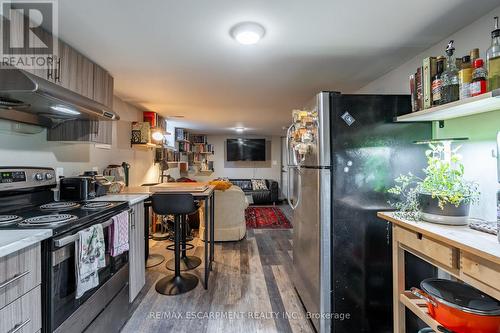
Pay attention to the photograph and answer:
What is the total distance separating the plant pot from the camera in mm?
1289

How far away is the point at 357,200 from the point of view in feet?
5.59

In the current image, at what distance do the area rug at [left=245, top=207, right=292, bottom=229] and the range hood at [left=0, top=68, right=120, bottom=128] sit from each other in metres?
3.54

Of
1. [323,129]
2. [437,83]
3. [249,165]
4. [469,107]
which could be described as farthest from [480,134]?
[249,165]

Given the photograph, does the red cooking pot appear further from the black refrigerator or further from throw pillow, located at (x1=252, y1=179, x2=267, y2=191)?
throw pillow, located at (x1=252, y1=179, x2=267, y2=191)

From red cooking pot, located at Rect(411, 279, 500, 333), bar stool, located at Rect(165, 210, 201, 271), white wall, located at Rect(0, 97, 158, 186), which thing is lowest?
bar stool, located at Rect(165, 210, 201, 271)

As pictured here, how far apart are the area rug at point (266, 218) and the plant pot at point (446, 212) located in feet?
11.5

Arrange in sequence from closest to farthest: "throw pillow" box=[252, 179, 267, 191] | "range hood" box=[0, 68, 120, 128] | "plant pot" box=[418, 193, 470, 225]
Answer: "range hood" box=[0, 68, 120, 128] < "plant pot" box=[418, 193, 470, 225] < "throw pillow" box=[252, 179, 267, 191]

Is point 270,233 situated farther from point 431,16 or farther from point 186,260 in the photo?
point 431,16

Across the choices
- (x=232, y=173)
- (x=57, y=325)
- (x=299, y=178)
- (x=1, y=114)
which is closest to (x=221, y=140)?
(x=232, y=173)

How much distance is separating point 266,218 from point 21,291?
4.66 m

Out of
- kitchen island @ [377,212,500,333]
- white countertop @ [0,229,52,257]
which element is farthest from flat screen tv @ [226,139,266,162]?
white countertop @ [0,229,52,257]

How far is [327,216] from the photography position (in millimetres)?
1681

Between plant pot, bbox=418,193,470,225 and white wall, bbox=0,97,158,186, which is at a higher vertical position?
white wall, bbox=0,97,158,186

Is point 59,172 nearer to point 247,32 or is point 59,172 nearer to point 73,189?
point 73,189
